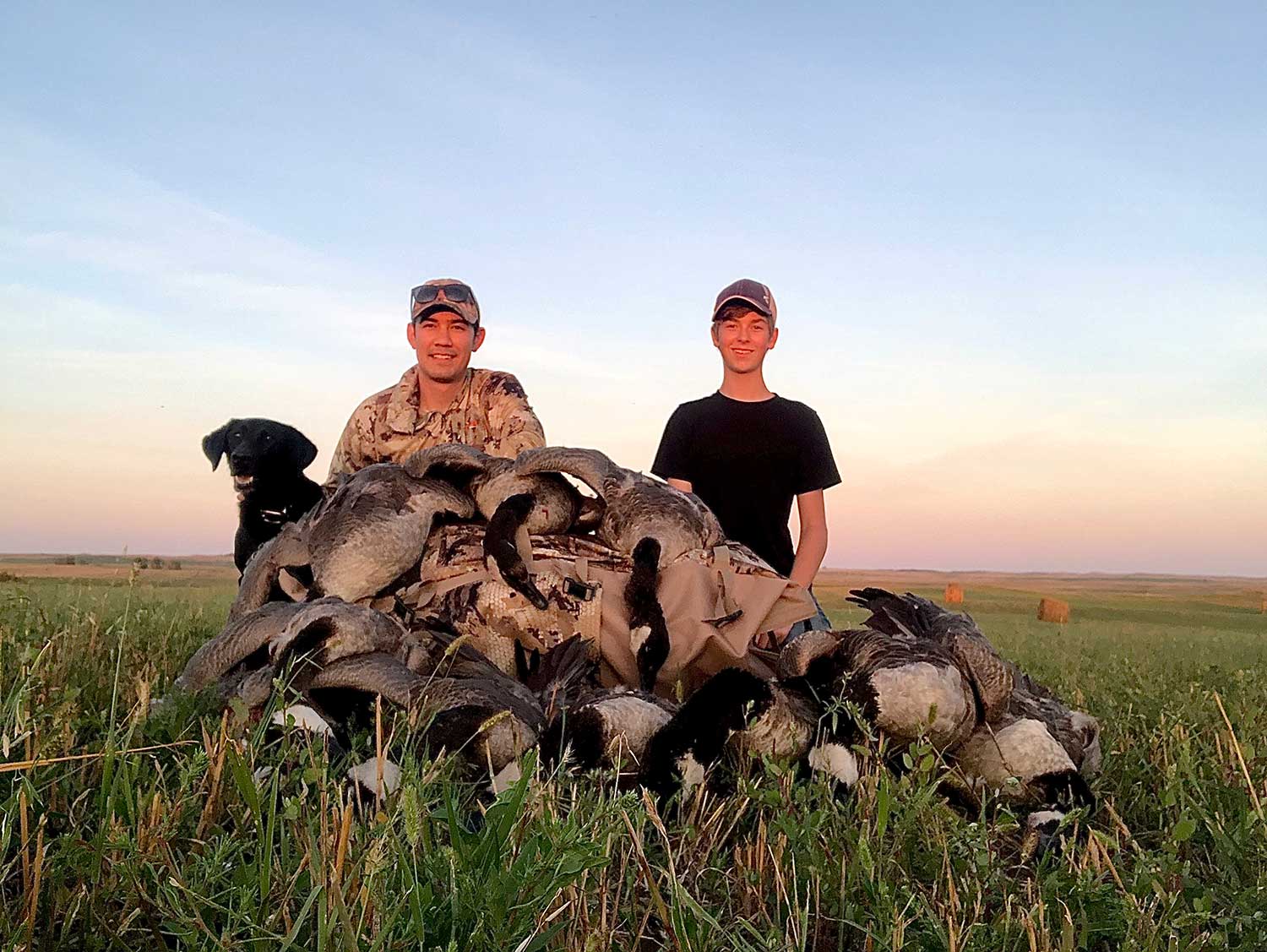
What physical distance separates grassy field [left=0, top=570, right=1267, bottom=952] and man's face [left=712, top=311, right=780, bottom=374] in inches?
184

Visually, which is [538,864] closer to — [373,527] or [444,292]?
[373,527]

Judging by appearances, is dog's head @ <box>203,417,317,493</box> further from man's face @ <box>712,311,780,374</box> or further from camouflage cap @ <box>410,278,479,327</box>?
man's face @ <box>712,311,780,374</box>

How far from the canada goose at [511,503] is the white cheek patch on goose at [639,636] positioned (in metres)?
0.36

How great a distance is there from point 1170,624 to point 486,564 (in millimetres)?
21881

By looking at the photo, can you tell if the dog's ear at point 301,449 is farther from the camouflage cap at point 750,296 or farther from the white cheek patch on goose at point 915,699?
the white cheek patch on goose at point 915,699

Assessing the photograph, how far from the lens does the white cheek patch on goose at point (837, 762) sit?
339 centimetres

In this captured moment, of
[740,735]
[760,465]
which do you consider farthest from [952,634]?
[760,465]

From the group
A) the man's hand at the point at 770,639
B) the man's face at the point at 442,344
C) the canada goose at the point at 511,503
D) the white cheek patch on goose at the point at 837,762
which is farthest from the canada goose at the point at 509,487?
the man's face at the point at 442,344

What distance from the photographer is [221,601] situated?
1314 centimetres

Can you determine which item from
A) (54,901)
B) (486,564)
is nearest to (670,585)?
(486,564)

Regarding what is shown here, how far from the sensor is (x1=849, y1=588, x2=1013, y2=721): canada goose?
11.7 ft

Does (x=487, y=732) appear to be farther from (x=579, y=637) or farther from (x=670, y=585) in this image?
(x=670, y=585)

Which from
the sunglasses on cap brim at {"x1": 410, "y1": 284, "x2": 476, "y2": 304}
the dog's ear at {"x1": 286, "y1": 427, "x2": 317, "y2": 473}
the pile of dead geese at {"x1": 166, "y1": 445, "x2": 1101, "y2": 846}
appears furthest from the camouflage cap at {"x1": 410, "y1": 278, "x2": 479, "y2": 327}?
the pile of dead geese at {"x1": 166, "y1": 445, "x2": 1101, "y2": 846}

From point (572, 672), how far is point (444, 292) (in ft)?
14.3
